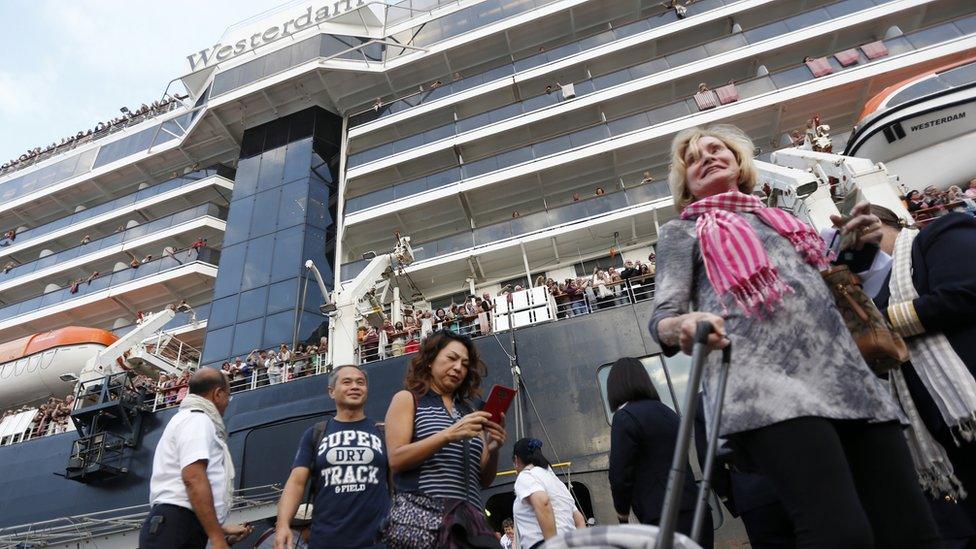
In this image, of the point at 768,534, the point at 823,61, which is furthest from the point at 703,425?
the point at 823,61

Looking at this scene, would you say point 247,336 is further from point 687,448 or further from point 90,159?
point 687,448

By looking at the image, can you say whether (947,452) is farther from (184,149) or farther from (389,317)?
(184,149)

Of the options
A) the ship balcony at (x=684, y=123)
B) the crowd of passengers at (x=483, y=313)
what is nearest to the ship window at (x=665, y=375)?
the crowd of passengers at (x=483, y=313)

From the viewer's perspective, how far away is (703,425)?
2.14 meters

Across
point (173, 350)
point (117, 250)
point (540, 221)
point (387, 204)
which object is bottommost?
point (173, 350)

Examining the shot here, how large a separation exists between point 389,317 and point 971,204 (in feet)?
42.3

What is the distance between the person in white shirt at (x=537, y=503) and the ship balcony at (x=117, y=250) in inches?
696

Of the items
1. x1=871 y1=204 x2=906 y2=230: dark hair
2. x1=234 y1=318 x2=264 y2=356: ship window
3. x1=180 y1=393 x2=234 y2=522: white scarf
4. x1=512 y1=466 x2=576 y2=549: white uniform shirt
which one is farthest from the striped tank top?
x1=234 y1=318 x2=264 y2=356: ship window

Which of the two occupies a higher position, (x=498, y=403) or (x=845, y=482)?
(x=498, y=403)

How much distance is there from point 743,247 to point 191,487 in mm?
2860

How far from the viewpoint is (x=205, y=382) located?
3.13 meters

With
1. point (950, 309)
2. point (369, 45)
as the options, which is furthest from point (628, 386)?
point (369, 45)

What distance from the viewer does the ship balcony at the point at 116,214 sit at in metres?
19.2

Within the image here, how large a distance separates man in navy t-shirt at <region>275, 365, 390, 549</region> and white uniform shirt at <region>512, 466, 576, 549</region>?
1.06m
